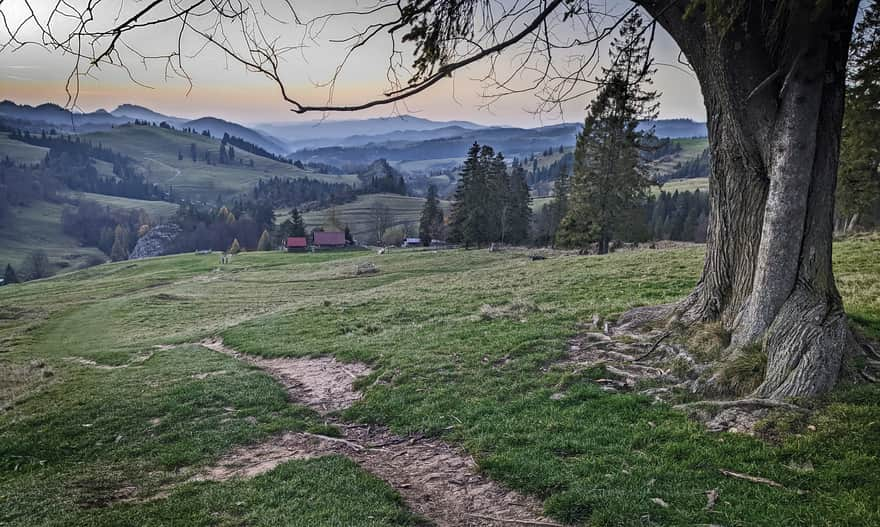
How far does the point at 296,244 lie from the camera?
103688 mm

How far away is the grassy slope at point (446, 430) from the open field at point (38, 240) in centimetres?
16156

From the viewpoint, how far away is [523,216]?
257 ft

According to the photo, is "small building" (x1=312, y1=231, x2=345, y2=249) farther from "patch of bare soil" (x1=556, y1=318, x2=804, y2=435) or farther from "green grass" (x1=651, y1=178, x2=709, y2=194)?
"green grass" (x1=651, y1=178, x2=709, y2=194)

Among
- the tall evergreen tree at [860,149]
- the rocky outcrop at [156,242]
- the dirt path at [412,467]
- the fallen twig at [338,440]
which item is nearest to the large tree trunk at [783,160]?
the dirt path at [412,467]

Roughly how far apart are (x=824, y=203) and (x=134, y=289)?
62.8 meters

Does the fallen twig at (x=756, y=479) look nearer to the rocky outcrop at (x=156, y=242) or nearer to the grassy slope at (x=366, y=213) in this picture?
the grassy slope at (x=366, y=213)

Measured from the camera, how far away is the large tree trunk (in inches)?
272

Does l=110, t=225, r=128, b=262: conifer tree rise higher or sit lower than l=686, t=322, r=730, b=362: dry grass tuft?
lower

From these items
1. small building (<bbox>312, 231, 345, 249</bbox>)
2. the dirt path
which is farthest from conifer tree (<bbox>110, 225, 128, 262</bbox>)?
the dirt path

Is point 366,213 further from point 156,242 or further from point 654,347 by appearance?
point 654,347

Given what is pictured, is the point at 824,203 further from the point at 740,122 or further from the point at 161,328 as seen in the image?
the point at 161,328

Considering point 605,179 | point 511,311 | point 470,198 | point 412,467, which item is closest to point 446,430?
point 412,467

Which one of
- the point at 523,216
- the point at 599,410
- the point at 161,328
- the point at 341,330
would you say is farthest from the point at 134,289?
the point at 599,410

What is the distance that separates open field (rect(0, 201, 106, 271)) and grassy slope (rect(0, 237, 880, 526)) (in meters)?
162
